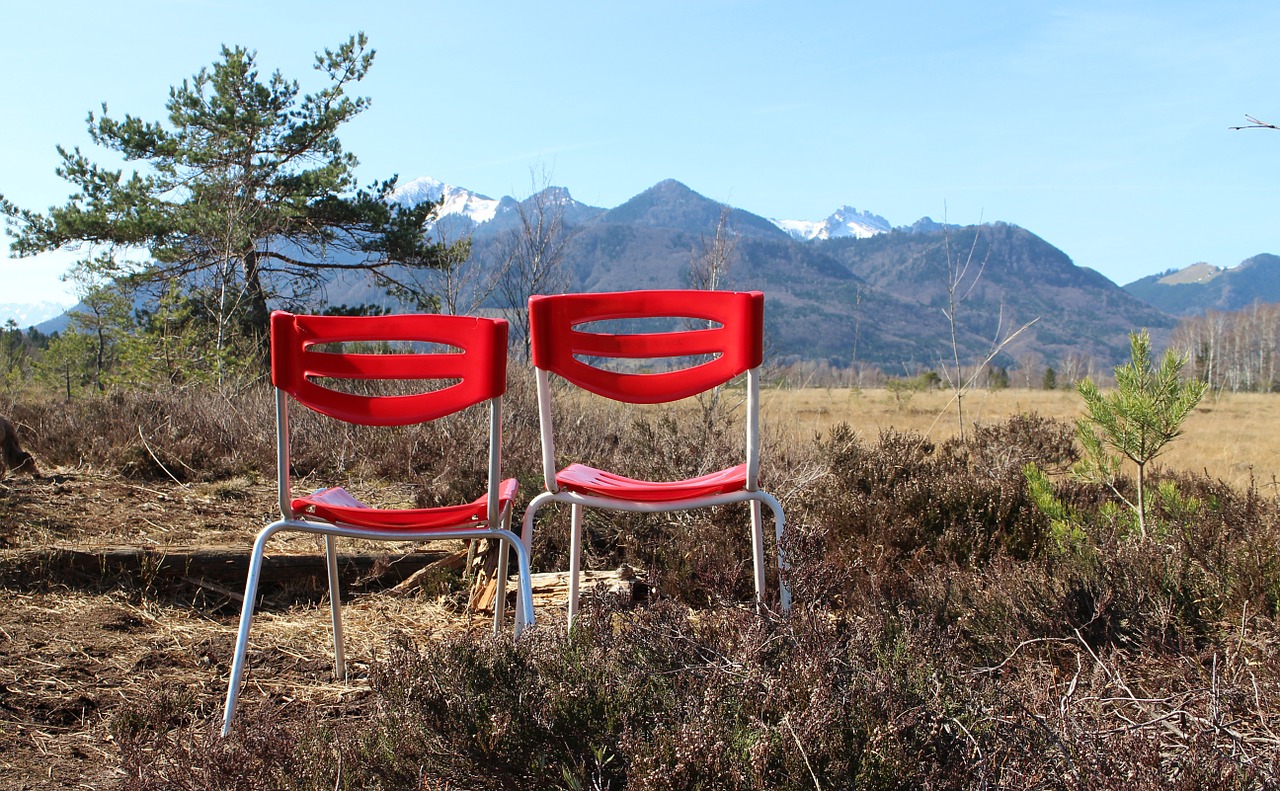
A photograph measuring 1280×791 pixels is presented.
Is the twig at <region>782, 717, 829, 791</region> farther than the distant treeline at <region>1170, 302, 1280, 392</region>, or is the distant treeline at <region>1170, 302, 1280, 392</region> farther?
the distant treeline at <region>1170, 302, 1280, 392</region>

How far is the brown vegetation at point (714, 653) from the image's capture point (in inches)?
62.9

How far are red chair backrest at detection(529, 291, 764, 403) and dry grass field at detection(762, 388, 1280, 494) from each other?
2109 mm

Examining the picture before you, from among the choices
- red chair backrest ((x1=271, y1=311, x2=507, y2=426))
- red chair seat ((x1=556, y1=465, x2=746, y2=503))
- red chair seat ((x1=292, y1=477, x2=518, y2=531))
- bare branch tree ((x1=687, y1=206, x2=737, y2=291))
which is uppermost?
bare branch tree ((x1=687, y1=206, x2=737, y2=291))

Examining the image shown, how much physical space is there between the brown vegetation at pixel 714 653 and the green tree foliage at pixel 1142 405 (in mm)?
286

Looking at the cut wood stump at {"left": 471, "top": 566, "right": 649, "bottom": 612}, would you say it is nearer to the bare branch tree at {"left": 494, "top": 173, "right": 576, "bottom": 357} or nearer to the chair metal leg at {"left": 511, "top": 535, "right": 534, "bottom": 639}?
the chair metal leg at {"left": 511, "top": 535, "right": 534, "bottom": 639}

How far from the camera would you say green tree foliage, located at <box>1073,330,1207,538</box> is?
320 cm

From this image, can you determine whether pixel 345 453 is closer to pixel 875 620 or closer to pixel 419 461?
pixel 419 461

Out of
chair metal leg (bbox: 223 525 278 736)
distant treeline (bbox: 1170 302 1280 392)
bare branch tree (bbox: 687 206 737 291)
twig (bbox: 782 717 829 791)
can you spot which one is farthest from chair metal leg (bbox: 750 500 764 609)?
distant treeline (bbox: 1170 302 1280 392)

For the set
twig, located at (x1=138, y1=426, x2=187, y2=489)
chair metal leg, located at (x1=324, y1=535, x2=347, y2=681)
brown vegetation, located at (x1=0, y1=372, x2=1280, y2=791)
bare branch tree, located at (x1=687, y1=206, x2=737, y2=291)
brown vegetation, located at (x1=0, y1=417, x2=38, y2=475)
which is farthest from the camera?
bare branch tree, located at (x1=687, y1=206, x2=737, y2=291)

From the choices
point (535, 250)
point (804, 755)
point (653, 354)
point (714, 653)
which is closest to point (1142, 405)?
point (653, 354)

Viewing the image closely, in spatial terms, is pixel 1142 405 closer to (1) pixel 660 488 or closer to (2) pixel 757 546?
(2) pixel 757 546

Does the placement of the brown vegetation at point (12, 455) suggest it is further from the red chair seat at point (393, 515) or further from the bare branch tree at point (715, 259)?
the bare branch tree at point (715, 259)

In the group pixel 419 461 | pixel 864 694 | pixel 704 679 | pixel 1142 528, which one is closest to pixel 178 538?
pixel 419 461

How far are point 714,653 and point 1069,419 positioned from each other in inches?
606
